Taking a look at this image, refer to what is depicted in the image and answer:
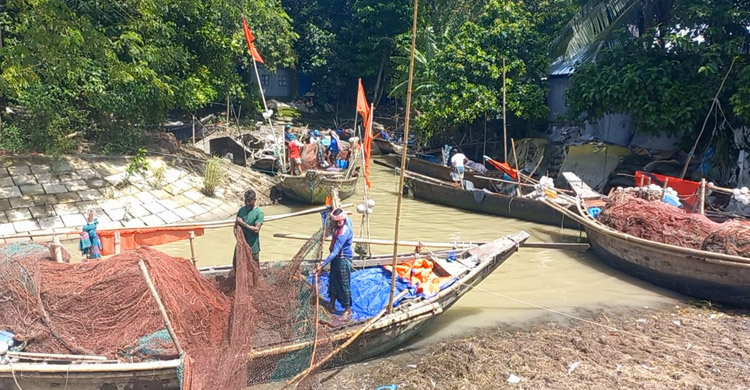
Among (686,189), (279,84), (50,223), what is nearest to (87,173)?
(50,223)

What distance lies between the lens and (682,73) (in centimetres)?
1280

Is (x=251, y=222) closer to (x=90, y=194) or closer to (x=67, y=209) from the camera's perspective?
(x=67, y=209)

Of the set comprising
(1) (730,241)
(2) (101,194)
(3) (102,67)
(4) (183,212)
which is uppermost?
(3) (102,67)

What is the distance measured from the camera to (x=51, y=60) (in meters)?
9.71

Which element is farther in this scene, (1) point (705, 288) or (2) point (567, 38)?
(2) point (567, 38)

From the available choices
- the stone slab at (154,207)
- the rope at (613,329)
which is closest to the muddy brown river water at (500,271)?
the rope at (613,329)

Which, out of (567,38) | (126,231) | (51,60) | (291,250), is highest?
(567,38)

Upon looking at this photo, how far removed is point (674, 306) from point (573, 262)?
252 centimetres

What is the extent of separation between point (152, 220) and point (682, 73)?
13.2 metres

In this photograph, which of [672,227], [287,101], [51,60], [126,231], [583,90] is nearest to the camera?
[126,231]

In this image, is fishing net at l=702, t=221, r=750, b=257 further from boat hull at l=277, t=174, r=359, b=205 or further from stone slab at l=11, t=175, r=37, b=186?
stone slab at l=11, t=175, r=37, b=186

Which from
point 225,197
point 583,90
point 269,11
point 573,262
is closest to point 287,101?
point 269,11

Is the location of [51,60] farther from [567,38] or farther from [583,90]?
[567,38]

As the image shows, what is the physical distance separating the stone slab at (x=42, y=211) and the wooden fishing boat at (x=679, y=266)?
1107 cm
